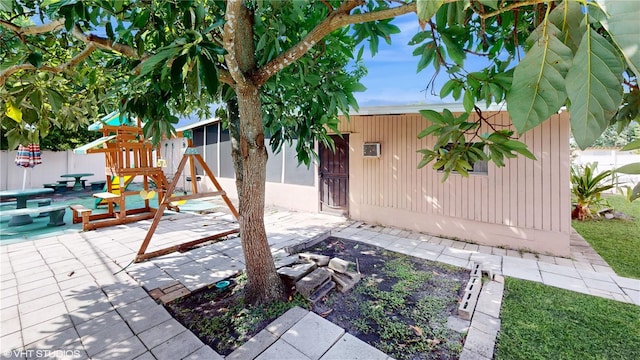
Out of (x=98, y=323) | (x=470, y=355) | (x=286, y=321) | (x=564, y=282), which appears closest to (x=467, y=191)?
(x=564, y=282)

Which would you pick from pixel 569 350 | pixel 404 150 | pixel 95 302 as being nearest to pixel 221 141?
pixel 404 150

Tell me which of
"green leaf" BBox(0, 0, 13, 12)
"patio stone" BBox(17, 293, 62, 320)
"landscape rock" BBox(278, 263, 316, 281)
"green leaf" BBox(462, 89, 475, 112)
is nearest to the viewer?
"green leaf" BBox(0, 0, 13, 12)

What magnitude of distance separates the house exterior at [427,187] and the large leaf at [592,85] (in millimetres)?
3548

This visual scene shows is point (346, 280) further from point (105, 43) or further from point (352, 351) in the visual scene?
point (105, 43)

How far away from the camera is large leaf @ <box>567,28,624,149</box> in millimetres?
436

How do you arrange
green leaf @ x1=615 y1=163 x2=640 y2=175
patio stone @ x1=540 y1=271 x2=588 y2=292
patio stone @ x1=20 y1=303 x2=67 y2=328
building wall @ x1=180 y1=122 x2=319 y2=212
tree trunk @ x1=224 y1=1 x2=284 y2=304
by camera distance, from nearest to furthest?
green leaf @ x1=615 y1=163 x2=640 y2=175, tree trunk @ x1=224 y1=1 x2=284 y2=304, patio stone @ x1=20 y1=303 x2=67 y2=328, patio stone @ x1=540 y1=271 x2=588 y2=292, building wall @ x1=180 y1=122 x2=319 y2=212

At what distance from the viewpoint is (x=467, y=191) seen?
498cm

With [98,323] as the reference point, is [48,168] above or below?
above

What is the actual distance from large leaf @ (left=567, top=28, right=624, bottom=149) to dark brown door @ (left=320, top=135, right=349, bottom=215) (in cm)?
600

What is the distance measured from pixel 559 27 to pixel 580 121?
247 millimetres

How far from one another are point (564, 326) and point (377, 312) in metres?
1.65

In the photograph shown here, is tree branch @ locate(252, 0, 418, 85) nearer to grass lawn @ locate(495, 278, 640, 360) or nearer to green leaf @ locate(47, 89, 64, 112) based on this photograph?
green leaf @ locate(47, 89, 64, 112)

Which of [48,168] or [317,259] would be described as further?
[48,168]

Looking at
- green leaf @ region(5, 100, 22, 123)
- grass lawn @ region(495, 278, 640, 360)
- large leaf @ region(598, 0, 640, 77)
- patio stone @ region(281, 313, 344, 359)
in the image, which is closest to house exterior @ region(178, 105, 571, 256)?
grass lawn @ region(495, 278, 640, 360)
